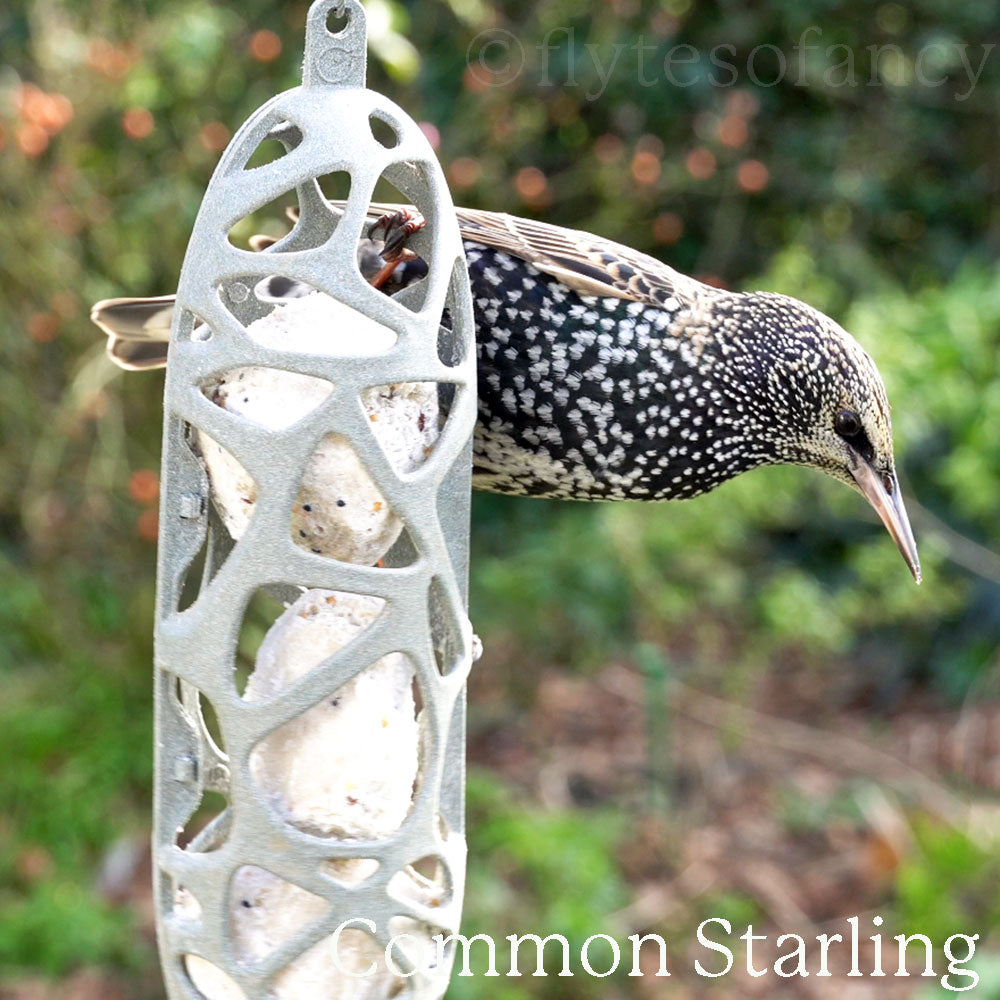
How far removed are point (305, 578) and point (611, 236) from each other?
3839 millimetres

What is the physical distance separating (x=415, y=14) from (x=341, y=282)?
371 centimetres

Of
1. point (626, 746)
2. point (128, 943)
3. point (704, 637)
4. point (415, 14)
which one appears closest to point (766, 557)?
point (704, 637)

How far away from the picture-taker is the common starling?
207 centimetres

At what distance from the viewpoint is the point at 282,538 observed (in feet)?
4.87

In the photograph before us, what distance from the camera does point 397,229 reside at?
5.90ft

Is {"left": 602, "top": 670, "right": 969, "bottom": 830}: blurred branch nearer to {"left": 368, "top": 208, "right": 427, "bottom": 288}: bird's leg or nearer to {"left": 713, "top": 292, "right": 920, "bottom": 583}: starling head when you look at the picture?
{"left": 713, "top": 292, "right": 920, "bottom": 583}: starling head

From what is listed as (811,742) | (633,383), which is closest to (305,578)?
(633,383)

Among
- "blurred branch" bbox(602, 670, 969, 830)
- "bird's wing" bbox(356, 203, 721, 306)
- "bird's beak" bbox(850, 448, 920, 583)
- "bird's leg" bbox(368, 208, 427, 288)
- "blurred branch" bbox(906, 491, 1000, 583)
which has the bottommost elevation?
"blurred branch" bbox(602, 670, 969, 830)

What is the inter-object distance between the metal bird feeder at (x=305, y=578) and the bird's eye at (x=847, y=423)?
638mm

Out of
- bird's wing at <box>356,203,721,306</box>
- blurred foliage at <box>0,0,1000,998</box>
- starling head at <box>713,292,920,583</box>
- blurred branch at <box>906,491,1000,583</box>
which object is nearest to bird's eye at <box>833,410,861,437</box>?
starling head at <box>713,292,920,583</box>

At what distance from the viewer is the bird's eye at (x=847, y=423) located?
2.06 m

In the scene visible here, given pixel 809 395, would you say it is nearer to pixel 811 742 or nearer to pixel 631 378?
pixel 631 378

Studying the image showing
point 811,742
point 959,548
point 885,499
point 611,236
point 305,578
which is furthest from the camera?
point 811,742

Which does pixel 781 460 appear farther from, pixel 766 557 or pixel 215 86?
pixel 766 557
